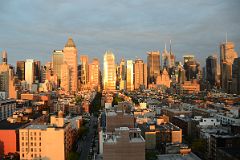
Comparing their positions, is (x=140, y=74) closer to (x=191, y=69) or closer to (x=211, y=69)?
(x=191, y=69)

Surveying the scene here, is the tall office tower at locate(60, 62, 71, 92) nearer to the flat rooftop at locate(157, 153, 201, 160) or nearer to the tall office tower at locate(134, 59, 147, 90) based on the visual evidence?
the tall office tower at locate(134, 59, 147, 90)

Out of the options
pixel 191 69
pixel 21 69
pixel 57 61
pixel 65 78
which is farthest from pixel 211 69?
pixel 21 69

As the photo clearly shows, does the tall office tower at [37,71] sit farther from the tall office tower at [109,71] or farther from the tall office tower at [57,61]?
the tall office tower at [109,71]

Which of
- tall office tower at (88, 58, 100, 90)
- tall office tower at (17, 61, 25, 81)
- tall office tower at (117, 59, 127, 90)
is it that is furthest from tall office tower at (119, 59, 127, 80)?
tall office tower at (17, 61, 25, 81)

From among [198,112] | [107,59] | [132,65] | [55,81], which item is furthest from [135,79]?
[198,112]

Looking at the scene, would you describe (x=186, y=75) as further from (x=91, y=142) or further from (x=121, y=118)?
(x=121, y=118)

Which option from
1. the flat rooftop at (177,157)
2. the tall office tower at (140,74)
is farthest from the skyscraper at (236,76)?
the tall office tower at (140,74)
